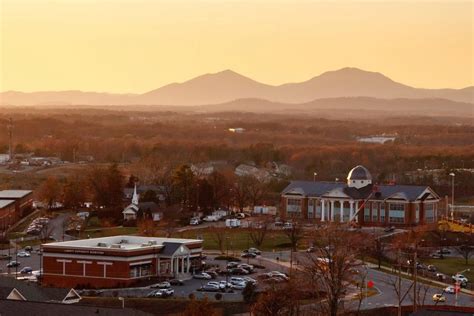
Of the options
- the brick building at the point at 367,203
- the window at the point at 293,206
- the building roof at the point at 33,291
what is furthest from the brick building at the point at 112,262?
the window at the point at 293,206

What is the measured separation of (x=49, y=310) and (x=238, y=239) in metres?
28.7

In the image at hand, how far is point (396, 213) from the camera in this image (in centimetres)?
6325

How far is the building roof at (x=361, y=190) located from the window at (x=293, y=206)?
426 mm

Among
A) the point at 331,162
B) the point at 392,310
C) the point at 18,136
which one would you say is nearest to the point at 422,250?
A: the point at 392,310

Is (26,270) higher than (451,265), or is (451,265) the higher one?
(26,270)

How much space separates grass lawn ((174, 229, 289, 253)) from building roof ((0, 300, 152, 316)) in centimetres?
2470

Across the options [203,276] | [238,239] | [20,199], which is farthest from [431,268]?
[20,199]

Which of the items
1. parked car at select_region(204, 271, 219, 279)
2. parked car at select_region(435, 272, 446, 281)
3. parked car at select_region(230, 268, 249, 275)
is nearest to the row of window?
parked car at select_region(435, 272, 446, 281)

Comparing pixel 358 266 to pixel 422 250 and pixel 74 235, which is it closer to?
pixel 422 250

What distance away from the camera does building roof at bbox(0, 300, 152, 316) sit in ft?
94.9

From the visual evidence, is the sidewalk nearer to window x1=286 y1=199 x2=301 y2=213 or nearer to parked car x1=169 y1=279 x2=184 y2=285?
parked car x1=169 y1=279 x2=184 y2=285

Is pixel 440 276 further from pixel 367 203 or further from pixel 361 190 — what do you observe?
pixel 361 190

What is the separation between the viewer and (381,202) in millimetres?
63406

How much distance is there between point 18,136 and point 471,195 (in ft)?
301
